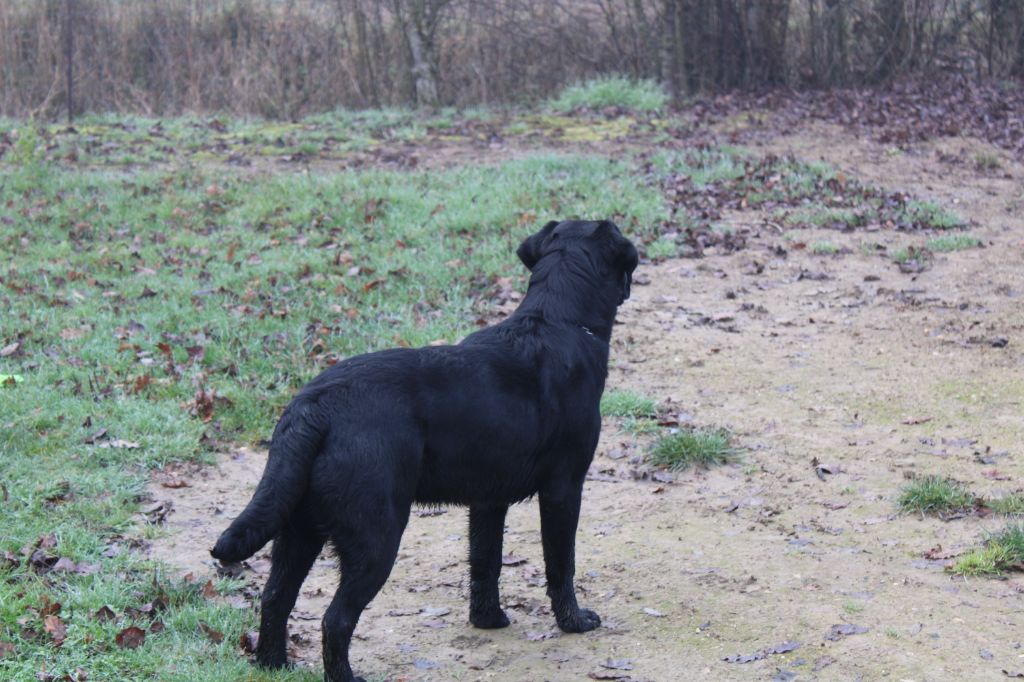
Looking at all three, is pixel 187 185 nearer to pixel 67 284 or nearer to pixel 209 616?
pixel 67 284

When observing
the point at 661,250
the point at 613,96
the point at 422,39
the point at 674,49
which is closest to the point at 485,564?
the point at 661,250

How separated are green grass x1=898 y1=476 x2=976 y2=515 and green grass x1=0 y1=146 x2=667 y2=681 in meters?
3.45

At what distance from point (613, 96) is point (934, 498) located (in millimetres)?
13963

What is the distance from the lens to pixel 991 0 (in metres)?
20.4

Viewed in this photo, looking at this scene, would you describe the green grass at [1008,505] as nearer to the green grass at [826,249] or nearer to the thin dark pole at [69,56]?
the green grass at [826,249]

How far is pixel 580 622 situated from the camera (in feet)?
16.8

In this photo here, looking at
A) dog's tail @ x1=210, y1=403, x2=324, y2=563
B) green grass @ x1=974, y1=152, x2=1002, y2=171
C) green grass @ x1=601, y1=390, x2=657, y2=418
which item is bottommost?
green grass @ x1=601, y1=390, x2=657, y2=418

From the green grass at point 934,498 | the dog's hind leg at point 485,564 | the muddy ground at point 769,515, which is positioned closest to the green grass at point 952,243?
the muddy ground at point 769,515

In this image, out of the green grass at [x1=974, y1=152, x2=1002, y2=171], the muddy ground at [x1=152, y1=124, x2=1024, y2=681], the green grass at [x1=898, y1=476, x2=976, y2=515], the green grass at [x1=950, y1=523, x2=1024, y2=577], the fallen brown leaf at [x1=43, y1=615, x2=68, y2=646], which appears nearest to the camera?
the fallen brown leaf at [x1=43, y1=615, x2=68, y2=646]

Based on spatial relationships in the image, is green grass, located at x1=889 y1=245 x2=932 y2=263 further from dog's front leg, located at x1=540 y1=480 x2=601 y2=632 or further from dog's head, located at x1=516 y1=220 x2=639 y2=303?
dog's front leg, located at x1=540 y1=480 x2=601 y2=632

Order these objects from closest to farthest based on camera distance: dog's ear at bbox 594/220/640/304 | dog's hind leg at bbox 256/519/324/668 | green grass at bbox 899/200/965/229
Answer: dog's hind leg at bbox 256/519/324/668 → dog's ear at bbox 594/220/640/304 → green grass at bbox 899/200/965/229

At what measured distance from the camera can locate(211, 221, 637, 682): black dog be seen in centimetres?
429

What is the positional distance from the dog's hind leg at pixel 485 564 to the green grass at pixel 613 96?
14.2 meters

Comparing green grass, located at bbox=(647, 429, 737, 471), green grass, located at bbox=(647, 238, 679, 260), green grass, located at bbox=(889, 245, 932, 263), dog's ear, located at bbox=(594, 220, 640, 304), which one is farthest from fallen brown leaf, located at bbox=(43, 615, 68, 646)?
green grass, located at bbox=(889, 245, 932, 263)
